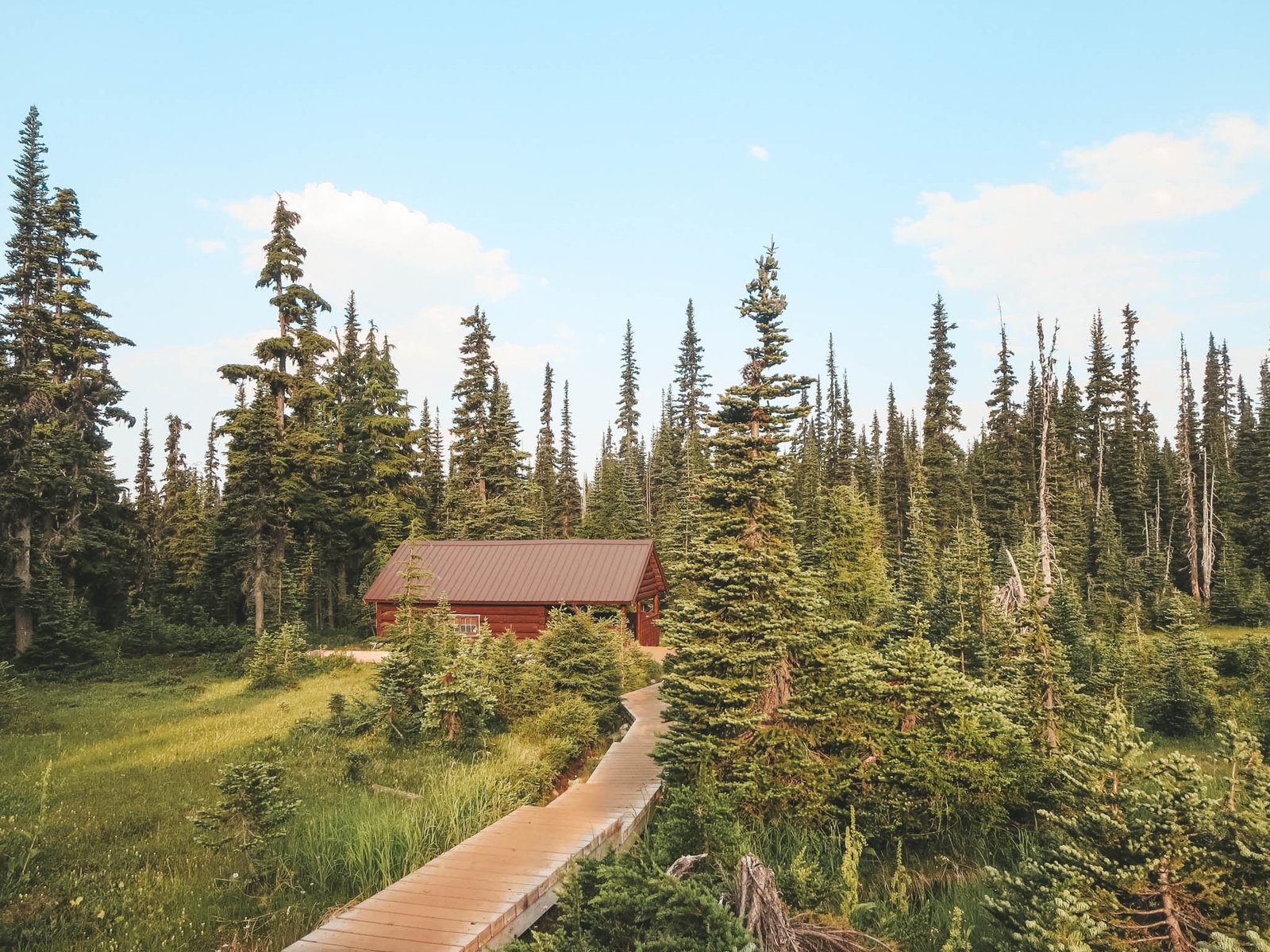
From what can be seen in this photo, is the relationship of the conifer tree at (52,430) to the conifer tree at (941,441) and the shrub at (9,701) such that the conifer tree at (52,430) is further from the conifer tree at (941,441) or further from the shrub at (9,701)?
the conifer tree at (941,441)

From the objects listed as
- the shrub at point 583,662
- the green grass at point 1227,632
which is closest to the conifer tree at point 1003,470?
the green grass at point 1227,632

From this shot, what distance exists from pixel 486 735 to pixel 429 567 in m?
18.8

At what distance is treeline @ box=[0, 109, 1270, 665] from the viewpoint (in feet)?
86.9

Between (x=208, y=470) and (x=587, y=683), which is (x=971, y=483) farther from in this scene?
(x=208, y=470)

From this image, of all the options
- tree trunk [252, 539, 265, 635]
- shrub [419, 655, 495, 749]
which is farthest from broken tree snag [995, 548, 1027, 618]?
tree trunk [252, 539, 265, 635]

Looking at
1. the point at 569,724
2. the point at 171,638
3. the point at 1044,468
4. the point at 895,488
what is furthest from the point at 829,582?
the point at 895,488

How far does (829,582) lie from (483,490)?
24.8m

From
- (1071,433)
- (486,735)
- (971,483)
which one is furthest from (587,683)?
(1071,433)

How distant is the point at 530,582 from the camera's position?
97.3 ft

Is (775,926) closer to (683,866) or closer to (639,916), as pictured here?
(639,916)

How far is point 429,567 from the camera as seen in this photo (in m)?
31.2

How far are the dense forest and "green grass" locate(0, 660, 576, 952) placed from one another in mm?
3333

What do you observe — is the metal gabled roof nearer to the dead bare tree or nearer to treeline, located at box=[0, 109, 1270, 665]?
treeline, located at box=[0, 109, 1270, 665]

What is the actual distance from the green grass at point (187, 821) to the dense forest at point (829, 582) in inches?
131
